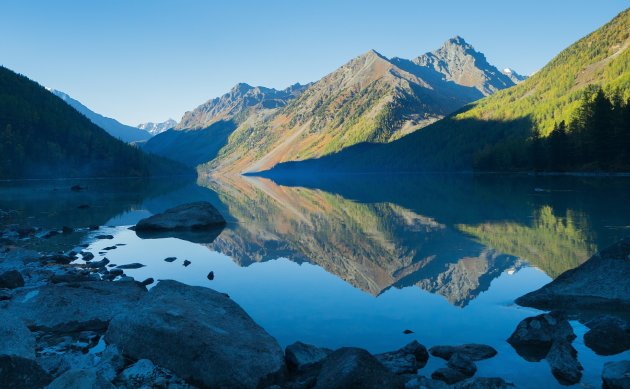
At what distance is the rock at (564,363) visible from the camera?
38.1 feet

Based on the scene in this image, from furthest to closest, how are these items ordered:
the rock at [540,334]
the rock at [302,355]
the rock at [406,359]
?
the rock at [540,334] < the rock at [302,355] < the rock at [406,359]

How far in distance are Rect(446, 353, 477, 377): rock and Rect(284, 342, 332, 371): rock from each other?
3.74 metres

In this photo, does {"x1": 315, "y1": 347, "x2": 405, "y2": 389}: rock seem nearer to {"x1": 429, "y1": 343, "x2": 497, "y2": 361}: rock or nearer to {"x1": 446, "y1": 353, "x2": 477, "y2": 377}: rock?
{"x1": 446, "y1": 353, "x2": 477, "y2": 377}: rock

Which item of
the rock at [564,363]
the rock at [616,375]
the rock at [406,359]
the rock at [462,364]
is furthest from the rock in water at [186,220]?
Answer: the rock at [616,375]

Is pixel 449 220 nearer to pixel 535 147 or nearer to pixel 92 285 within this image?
pixel 92 285

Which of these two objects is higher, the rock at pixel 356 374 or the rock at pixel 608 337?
the rock at pixel 608 337

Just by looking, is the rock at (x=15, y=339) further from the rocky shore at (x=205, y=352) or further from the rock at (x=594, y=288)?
the rock at (x=594, y=288)

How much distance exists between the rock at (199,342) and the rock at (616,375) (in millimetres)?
8333

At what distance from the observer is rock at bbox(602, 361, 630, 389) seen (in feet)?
34.2

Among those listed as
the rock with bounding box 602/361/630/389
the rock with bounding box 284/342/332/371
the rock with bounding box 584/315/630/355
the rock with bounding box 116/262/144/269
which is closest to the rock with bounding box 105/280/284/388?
the rock with bounding box 284/342/332/371

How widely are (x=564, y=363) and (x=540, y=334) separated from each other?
6.43 feet

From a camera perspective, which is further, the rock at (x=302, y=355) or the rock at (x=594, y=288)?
the rock at (x=594, y=288)

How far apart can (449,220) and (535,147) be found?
116791mm

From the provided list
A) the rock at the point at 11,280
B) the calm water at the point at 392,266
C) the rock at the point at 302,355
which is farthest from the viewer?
the rock at the point at 11,280
